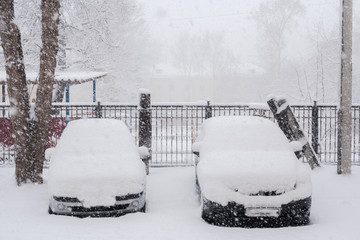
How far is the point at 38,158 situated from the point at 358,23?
32470 mm

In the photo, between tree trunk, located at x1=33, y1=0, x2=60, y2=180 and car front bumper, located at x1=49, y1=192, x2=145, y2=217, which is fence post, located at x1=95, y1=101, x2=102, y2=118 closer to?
tree trunk, located at x1=33, y1=0, x2=60, y2=180

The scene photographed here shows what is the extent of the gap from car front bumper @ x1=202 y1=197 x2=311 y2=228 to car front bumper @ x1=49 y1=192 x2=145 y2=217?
1.08 metres

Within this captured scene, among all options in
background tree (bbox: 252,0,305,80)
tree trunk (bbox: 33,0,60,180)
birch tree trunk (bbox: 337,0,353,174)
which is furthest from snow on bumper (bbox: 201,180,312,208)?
background tree (bbox: 252,0,305,80)

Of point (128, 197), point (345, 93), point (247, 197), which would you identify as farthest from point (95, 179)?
point (345, 93)

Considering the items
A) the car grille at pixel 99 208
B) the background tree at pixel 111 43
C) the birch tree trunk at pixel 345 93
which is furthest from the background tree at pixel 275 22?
the car grille at pixel 99 208

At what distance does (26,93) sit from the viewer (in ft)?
27.8

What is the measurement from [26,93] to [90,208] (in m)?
3.61

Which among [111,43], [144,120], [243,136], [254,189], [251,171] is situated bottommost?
[254,189]

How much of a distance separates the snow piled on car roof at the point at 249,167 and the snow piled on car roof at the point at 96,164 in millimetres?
1060

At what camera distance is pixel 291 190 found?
5727mm

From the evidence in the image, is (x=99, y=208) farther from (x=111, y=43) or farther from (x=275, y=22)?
(x=275, y=22)

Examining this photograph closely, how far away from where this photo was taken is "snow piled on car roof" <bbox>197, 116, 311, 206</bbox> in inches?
222

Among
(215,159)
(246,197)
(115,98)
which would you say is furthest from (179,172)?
(115,98)

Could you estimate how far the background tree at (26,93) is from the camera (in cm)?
820
